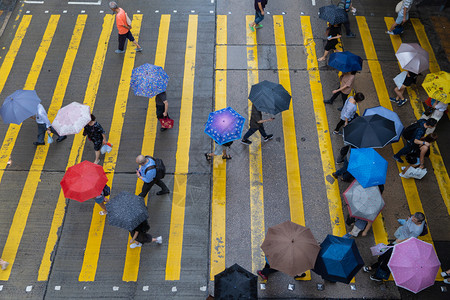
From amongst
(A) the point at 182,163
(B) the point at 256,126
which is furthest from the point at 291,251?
(A) the point at 182,163

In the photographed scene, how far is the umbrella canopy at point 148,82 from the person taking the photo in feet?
30.5

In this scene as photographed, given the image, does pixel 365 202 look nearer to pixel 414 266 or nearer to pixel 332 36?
pixel 414 266

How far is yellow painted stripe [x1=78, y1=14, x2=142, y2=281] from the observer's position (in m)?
8.72

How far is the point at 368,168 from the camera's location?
812 cm

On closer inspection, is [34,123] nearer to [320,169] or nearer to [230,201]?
[230,201]

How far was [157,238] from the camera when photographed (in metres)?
8.78

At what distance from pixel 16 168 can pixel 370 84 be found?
36.1 ft

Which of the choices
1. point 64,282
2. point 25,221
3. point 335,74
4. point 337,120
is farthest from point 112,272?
point 335,74

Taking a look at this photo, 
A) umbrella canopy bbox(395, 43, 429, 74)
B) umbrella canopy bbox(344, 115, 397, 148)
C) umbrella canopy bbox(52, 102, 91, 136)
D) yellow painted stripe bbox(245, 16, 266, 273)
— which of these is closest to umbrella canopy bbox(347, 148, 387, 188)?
umbrella canopy bbox(344, 115, 397, 148)

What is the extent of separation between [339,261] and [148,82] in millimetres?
6112

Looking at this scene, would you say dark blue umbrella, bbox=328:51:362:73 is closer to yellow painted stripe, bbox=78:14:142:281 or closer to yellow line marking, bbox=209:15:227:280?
yellow line marking, bbox=209:15:227:280

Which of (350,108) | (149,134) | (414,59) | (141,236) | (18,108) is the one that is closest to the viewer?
(141,236)

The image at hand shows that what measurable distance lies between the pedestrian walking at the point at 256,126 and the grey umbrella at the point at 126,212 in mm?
3813

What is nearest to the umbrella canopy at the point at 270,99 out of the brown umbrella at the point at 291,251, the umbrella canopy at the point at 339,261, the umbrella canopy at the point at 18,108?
the brown umbrella at the point at 291,251
